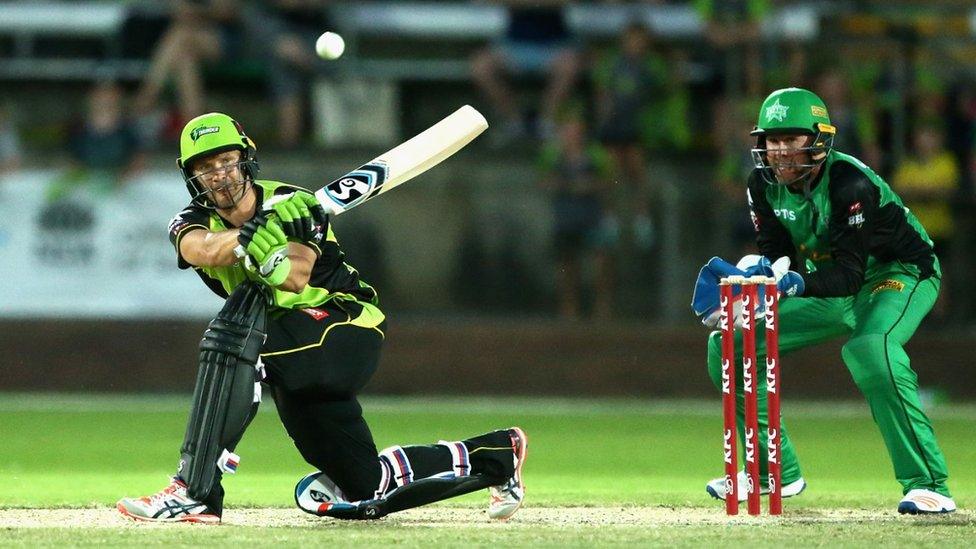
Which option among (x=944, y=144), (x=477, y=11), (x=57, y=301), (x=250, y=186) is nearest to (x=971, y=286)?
(x=944, y=144)

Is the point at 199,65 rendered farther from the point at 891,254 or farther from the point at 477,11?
the point at 891,254

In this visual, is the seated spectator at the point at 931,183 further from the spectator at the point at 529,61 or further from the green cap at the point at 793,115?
the green cap at the point at 793,115

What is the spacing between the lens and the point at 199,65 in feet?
39.6

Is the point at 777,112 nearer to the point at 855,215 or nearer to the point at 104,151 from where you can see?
the point at 855,215

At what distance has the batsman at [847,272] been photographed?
579 cm

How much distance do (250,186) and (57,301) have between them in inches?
235

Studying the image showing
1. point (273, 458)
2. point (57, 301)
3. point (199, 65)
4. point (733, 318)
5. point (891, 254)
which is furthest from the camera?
point (199, 65)

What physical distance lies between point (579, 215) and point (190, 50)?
3.12 metres

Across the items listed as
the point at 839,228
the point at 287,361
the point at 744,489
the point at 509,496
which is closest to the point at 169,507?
the point at 287,361

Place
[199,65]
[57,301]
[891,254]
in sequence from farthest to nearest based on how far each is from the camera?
1. [199,65]
2. [57,301]
3. [891,254]

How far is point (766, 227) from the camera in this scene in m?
6.24

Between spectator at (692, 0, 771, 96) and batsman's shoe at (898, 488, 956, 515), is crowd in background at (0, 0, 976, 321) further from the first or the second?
batsman's shoe at (898, 488, 956, 515)

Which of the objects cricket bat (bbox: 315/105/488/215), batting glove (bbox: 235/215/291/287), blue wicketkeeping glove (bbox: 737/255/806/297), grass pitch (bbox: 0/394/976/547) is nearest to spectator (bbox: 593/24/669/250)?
grass pitch (bbox: 0/394/976/547)

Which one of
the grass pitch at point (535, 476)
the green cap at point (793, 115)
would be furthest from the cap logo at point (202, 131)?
the green cap at point (793, 115)
